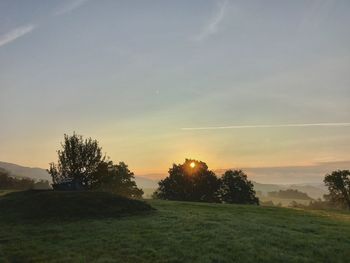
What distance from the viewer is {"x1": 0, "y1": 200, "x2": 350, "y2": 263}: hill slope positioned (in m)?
19.6

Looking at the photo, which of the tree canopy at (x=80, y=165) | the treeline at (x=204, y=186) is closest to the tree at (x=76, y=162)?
the tree canopy at (x=80, y=165)

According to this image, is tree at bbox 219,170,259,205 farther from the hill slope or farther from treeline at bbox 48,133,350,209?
the hill slope

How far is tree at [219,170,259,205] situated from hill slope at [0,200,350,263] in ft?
201

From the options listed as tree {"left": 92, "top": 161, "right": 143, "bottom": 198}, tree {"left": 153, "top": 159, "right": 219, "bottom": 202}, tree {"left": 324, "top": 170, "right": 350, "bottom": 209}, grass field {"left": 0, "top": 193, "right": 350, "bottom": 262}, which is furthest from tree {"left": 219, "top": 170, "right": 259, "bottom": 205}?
grass field {"left": 0, "top": 193, "right": 350, "bottom": 262}

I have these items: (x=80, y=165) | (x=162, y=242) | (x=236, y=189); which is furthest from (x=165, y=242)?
(x=236, y=189)

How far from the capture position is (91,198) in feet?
131

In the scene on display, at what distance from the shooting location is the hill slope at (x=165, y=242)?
1956 centimetres

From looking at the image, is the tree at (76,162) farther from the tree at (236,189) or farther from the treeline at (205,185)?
the tree at (236,189)

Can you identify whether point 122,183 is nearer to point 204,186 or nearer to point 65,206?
point 204,186

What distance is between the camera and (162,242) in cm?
2294

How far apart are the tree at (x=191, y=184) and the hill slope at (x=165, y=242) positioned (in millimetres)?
65986

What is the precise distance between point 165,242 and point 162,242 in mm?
201

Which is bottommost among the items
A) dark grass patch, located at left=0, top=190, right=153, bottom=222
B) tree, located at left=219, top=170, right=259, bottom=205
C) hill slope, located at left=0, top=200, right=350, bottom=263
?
hill slope, located at left=0, top=200, right=350, bottom=263

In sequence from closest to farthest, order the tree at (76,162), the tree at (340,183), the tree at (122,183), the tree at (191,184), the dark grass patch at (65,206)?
the dark grass patch at (65,206) → the tree at (76,162) → the tree at (340,183) → the tree at (191,184) → the tree at (122,183)
